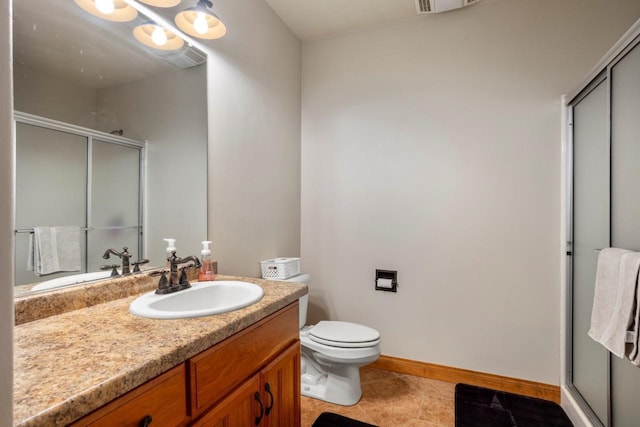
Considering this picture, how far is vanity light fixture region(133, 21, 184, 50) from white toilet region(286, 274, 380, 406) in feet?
4.92

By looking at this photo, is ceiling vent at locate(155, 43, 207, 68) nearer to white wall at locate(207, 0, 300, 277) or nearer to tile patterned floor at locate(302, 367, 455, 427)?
white wall at locate(207, 0, 300, 277)

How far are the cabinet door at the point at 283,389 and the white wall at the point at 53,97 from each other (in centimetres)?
113

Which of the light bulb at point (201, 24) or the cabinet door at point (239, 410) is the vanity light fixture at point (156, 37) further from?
the cabinet door at point (239, 410)

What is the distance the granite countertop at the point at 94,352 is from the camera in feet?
1.88

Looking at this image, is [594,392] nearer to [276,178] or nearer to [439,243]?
[439,243]

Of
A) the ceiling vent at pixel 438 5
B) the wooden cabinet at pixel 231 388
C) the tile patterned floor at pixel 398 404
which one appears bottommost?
the tile patterned floor at pixel 398 404

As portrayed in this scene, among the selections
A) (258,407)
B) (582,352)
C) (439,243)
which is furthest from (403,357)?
(258,407)

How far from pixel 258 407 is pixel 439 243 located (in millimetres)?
1626

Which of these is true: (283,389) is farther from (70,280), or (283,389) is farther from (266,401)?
(70,280)

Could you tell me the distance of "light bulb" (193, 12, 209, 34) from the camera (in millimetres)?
1516

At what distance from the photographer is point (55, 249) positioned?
1088 mm

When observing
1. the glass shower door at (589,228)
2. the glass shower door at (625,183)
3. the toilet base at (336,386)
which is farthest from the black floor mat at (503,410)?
the toilet base at (336,386)

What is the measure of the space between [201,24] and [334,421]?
7.15 ft

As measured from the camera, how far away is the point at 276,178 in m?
2.34
